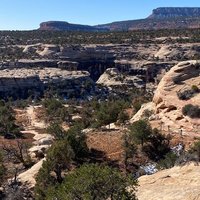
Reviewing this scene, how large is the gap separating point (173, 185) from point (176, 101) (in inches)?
1271

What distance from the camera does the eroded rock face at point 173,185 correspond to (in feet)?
90.2

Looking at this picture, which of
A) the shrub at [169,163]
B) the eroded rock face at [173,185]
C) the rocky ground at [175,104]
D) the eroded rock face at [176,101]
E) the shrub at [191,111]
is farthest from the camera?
the shrub at [191,111]

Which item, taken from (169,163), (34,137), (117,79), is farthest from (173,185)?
(117,79)

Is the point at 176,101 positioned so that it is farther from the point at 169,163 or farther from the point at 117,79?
the point at 117,79

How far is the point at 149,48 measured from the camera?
6718 inches

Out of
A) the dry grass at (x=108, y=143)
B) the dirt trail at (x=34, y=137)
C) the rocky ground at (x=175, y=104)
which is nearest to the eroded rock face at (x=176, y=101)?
the rocky ground at (x=175, y=104)

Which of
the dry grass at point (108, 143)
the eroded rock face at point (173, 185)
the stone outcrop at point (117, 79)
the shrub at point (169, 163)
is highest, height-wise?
the eroded rock face at point (173, 185)

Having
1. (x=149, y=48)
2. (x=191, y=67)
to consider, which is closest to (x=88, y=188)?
(x=191, y=67)

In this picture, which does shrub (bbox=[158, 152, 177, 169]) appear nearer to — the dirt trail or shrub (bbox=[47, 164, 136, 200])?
the dirt trail

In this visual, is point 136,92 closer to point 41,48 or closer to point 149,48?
point 149,48

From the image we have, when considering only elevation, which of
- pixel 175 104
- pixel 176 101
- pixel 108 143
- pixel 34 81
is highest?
pixel 176 101

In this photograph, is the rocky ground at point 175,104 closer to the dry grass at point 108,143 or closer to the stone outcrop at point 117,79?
the dry grass at point 108,143

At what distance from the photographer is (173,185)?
2998 centimetres

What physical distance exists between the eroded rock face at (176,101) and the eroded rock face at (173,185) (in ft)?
67.2
